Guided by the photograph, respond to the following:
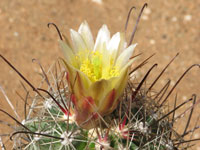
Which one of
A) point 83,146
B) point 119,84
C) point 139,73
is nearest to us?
point 119,84

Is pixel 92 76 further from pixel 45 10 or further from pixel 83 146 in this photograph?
pixel 45 10

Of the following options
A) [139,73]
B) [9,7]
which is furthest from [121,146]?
[9,7]

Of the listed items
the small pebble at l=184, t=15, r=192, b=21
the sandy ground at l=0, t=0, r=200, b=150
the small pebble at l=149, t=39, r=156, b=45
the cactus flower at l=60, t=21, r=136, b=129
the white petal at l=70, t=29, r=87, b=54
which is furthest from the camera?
the small pebble at l=184, t=15, r=192, b=21

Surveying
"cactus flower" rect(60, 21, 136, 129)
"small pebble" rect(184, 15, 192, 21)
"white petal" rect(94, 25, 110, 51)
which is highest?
"small pebble" rect(184, 15, 192, 21)

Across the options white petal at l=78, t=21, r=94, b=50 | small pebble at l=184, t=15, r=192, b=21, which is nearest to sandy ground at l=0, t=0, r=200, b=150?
small pebble at l=184, t=15, r=192, b=21

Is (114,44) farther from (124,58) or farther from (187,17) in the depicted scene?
(187,17)

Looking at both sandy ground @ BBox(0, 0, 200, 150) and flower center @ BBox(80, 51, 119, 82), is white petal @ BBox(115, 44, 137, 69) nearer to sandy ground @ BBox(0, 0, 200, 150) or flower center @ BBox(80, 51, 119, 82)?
flower center @ BBox(80, 51, 119, 82)

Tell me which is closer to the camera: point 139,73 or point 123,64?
point 123,64
